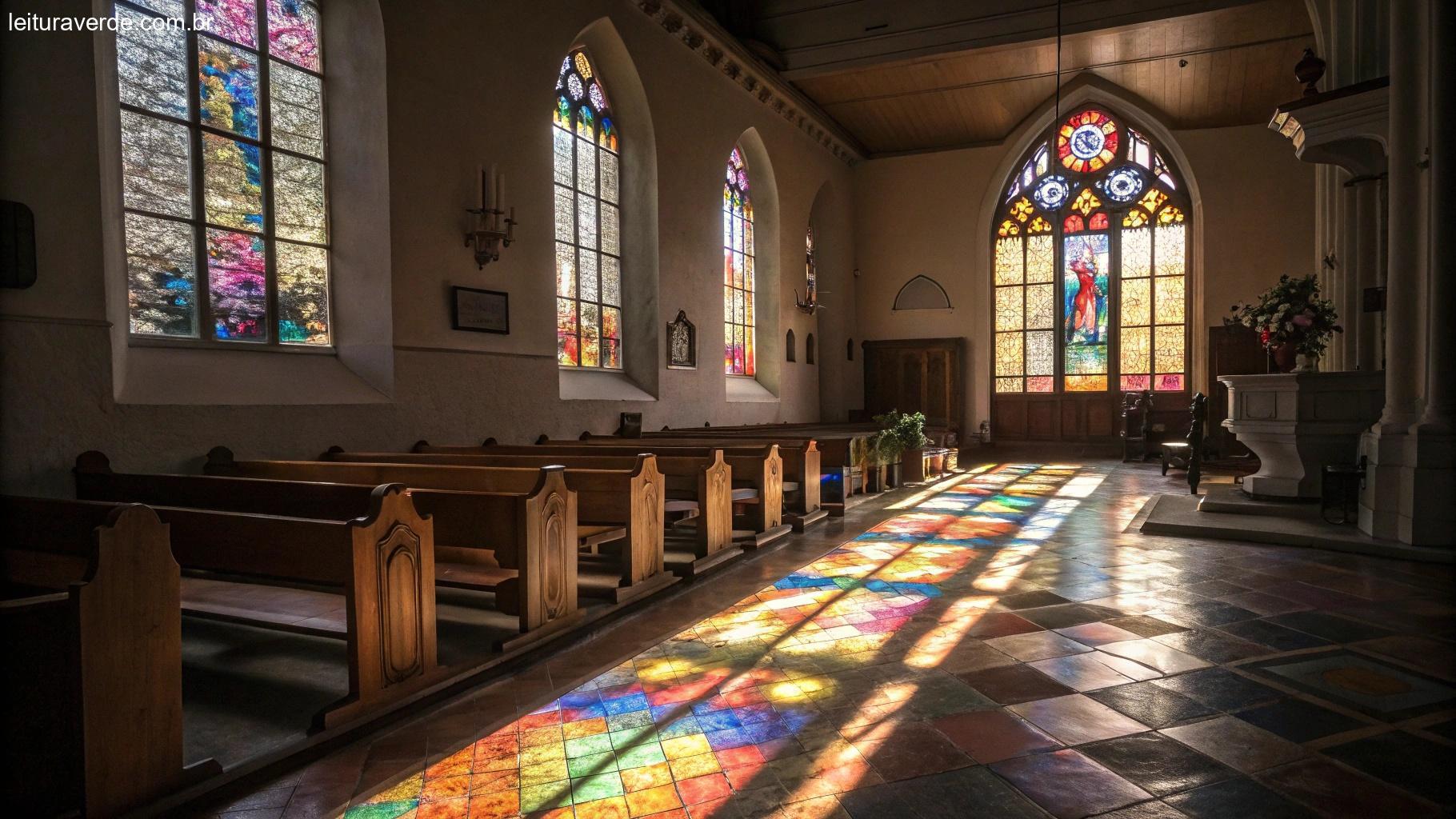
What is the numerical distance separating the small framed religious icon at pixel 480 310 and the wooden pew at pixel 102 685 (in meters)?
4.31

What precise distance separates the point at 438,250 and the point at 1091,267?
11.4m

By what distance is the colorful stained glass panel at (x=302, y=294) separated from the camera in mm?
5398

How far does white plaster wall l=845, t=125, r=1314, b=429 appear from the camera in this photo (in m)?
12.4

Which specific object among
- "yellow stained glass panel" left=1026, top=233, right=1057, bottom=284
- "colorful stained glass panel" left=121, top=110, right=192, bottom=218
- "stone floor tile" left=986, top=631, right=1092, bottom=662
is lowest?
"stone floor tile" left=986, top=631, right=1092, bottom=662

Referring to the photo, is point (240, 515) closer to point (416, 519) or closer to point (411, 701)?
point (416, 519)

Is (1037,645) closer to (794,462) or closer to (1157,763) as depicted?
(1157,763)

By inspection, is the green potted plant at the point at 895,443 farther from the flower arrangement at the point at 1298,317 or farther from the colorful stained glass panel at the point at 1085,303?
the colorful stained glass panel at the point at 1085,303

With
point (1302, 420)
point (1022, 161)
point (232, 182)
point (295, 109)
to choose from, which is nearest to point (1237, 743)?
point (1302, 420)

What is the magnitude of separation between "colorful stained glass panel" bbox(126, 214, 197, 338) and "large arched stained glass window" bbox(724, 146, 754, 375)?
6887 mm

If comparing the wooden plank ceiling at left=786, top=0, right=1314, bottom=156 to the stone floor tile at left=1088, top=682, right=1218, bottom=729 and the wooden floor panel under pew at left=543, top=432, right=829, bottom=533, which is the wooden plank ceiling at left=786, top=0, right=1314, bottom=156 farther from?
the stone floor tile at left=1088, top=682, right=1218, bottom=729

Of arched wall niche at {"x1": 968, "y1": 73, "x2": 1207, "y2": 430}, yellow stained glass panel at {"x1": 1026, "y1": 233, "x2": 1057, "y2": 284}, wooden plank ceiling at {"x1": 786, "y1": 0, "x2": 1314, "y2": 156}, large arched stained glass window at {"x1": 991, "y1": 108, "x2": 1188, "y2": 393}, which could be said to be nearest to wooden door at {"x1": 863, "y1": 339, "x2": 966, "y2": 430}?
arched wall niche at {"x1": 968, "y1": 73, "x2": 1207, "y2": 430}

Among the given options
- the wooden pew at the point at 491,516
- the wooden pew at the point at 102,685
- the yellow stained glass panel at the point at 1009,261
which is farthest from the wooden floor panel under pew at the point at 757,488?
the yellow stained glass panel at the point at 1009,261

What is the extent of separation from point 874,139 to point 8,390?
13.1m

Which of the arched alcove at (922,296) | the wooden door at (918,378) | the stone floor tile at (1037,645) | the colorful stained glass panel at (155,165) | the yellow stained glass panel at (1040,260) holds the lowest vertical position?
the stone floor tile at (1037,645)
